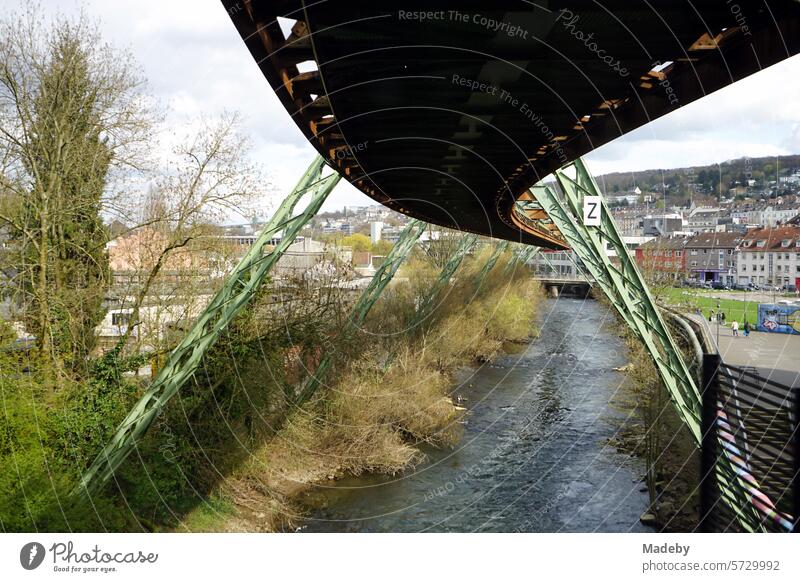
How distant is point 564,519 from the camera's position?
832 cm

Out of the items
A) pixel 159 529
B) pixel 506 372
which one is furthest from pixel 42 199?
pixel 506 372

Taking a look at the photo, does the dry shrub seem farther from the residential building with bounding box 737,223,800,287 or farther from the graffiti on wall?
the residential building with bounding box 737,223,800,287

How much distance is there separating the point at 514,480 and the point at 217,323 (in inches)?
215

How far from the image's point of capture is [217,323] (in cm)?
645

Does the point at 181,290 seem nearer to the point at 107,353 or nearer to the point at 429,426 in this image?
the point at 107,353

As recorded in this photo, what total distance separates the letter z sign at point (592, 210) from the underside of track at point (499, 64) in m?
2.50

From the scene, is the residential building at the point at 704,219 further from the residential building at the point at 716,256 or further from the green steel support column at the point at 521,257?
the green steel support column at the point at 521,257

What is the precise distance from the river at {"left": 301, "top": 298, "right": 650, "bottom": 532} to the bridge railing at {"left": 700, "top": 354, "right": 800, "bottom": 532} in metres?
3.02

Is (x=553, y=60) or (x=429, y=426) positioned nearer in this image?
(x=553, y=60)

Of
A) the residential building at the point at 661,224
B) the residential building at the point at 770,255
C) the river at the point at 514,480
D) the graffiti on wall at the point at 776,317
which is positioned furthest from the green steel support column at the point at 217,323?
the residential building at the point at 661,224
